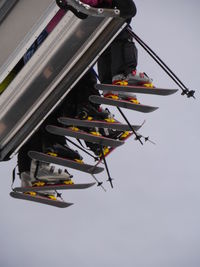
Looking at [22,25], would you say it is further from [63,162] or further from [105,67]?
[63,162]

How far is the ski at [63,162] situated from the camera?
324 inches

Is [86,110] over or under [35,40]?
under

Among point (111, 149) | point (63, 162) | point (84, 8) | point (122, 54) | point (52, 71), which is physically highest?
point (84, 8)

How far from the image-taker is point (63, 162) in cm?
823

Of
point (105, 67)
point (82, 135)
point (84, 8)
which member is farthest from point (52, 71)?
point (84, 8)

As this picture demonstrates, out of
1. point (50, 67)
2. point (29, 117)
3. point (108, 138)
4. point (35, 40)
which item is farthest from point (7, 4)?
point (108, 138)

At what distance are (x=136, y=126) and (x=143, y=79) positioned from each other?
70 cm

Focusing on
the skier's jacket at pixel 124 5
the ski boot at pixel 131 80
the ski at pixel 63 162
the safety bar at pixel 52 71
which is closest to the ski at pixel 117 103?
the ski boot at pixel 131 80

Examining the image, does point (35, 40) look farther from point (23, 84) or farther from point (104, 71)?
point (104, 71)

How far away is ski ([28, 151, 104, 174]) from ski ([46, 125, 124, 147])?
0.42m

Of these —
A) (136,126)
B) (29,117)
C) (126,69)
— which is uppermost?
(126,69)

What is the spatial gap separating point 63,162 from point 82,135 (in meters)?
0.57

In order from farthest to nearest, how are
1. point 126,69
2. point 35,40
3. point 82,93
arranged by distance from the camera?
point 82,93
point 126,69
point 35,40

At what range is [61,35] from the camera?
22.1ft
